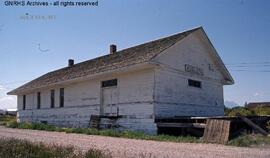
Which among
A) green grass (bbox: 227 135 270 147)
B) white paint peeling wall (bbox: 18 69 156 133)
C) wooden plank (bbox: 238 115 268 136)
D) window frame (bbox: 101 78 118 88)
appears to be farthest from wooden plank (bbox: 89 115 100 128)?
green grass (bbox: 227 135 270 147)

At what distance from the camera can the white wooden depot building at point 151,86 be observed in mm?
20328

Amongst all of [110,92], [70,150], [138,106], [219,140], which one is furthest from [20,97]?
[70,150]

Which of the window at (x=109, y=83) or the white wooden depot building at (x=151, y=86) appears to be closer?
the white wooden depot building at (x=151, y=86)

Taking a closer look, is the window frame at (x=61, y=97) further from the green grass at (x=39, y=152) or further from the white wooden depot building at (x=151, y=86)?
the green grass at (x=39, y=152)

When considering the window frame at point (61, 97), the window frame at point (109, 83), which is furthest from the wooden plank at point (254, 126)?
the window frame at point (61, 97)

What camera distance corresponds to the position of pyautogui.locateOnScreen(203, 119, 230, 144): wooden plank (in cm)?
1515

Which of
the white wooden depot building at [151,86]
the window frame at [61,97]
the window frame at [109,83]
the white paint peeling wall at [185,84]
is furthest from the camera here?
the window frame at [61,97]

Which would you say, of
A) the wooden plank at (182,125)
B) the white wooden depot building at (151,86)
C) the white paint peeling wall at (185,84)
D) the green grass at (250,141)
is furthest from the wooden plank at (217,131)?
the white paint peeling wall at (185,84)

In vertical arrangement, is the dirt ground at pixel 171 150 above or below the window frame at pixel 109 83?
below

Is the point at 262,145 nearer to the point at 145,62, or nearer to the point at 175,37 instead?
the point at 145,62

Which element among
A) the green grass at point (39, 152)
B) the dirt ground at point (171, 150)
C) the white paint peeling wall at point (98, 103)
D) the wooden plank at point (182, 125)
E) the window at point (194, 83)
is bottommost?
the dirt ground at point (171, 150)

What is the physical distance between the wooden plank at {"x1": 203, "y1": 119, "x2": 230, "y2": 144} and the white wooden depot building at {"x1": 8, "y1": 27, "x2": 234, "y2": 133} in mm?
4104

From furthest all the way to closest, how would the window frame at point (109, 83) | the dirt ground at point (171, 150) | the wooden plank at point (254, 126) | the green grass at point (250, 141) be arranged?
the window frame at point (109, 83) → the wooden plank at point (254, 126) → the green grass at point (250, 141) → the dirt ground at point (171, 150)

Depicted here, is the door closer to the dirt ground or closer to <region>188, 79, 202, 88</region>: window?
<region>188, 79, 202, 88</region>: window
